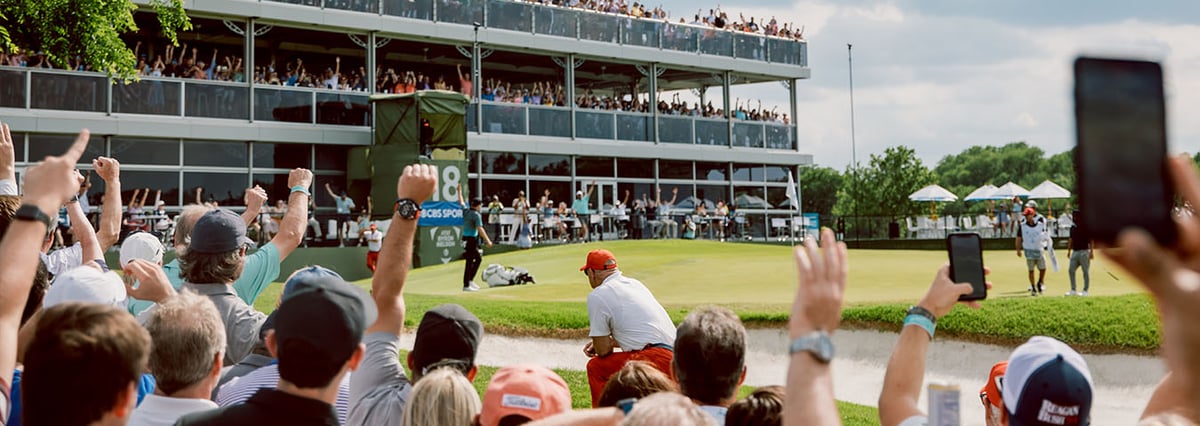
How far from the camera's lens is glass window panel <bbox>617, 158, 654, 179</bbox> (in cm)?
3591

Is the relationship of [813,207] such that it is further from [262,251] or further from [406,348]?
[262,251]

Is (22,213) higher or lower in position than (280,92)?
lower

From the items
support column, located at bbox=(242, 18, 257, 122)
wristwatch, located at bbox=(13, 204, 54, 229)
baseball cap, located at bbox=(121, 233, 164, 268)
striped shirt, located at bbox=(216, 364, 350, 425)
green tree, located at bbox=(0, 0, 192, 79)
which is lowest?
striped shirt, located at bbox=(216, 364, 350, 425)

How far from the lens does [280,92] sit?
29.0 meters

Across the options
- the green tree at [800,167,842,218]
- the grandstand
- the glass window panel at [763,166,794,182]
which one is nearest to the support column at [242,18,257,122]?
the grandstand

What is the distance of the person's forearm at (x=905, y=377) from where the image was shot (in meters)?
3.18

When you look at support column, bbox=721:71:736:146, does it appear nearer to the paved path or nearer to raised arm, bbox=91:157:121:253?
the paved path

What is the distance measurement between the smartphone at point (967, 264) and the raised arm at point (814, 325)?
0.80 meters

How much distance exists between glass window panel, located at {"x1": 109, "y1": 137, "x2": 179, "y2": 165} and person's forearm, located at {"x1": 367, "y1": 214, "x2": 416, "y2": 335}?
84.5ft

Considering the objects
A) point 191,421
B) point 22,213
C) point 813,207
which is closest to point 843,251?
point 191,421

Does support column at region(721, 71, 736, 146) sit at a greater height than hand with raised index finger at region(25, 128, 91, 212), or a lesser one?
greater

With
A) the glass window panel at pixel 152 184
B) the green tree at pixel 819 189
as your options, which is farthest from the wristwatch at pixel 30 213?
the green tree at pixel 819 189

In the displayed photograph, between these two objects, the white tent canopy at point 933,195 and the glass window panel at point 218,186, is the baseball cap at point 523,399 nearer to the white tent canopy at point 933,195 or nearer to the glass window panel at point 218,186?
the glass window panel at point 218,186

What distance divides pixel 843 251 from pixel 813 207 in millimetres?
120112
